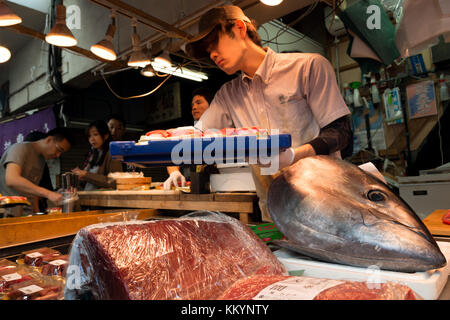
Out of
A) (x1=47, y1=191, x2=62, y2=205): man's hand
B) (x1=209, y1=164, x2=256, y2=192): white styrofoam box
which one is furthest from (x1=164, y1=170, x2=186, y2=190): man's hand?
(x1=47, y1=191, x2=62, y2=205): man's hand

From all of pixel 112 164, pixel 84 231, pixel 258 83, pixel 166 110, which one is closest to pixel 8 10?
pixel 112 164

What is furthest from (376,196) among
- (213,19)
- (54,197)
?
(54,197)

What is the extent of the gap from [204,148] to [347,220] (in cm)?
48

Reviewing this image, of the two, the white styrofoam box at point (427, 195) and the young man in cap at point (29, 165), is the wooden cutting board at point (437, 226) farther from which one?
the young man in cap at point (29, 165)

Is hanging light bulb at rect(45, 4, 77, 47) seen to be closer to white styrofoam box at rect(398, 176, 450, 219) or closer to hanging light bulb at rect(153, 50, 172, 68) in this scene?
hanging light bulb at rect(153, 50, 172, 68)

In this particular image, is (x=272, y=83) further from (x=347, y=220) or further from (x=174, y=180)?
(x=174, y=180)

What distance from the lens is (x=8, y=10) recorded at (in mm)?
2799

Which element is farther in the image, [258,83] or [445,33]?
[445,33]

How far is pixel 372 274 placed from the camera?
716mm

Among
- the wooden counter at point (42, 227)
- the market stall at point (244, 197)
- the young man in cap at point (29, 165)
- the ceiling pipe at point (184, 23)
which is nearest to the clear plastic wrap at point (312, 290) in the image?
the market stall at point (244, 197)

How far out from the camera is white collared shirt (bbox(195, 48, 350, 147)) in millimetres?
1560

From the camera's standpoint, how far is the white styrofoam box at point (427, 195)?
3.76 meters
